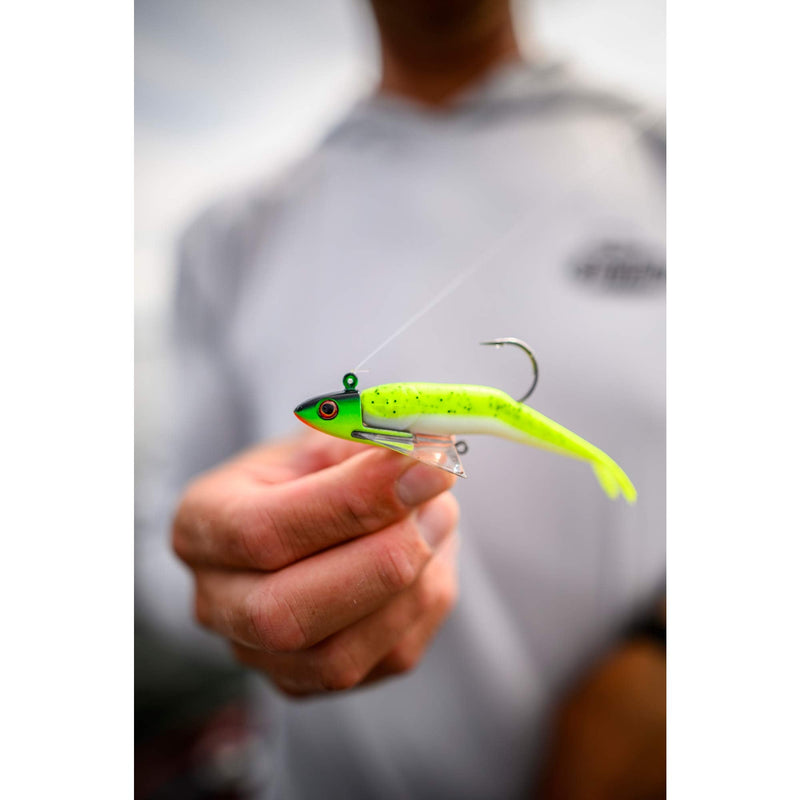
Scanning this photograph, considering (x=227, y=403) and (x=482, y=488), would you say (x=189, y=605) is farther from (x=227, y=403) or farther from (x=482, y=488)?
(x=482, y=488)

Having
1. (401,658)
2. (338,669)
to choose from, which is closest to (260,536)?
(338,669)

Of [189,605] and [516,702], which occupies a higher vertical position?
[189,605]

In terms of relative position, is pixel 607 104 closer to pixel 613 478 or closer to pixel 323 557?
pixel 613 478

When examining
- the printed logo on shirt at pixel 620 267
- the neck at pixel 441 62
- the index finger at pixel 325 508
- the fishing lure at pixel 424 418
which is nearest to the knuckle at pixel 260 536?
the index finger at pixel 325 508

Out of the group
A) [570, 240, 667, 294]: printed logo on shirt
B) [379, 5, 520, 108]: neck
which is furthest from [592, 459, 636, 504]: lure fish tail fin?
[379, 5, 520, 108]: neck
